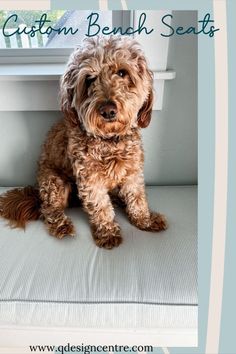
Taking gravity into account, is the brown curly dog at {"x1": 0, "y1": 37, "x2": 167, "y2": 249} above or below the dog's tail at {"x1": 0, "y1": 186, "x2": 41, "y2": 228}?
above

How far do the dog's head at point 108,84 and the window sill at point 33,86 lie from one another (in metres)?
0.22

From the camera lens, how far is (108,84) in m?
1.03

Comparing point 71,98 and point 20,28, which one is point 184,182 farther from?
point 20,28

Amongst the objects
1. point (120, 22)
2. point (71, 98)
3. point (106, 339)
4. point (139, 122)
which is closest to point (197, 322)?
point (106, 339)

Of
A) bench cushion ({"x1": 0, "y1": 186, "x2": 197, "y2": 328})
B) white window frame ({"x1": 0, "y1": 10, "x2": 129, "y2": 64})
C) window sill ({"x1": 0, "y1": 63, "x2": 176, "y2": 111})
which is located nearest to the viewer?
bench cushion ({"x1": 0, "y1": 186, "x2": 197, "y2": 328})

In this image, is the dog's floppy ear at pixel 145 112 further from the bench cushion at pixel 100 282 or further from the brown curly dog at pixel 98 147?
the bench cushion at pixel 100 282

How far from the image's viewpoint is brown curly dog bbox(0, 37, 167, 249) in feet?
3.37

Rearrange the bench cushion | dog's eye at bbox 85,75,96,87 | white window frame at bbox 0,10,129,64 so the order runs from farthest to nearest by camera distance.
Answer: white window frame at bbox 0,10,129,64, dog's eye at bbox 85,75,96,87, the bench cushion

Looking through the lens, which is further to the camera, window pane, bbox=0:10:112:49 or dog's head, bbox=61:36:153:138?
window pane, bbox=0:10:112:49

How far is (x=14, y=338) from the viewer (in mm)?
1021

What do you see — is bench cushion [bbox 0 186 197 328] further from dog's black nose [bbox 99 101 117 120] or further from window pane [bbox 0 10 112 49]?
window pane [bbox 0 10 112 49]

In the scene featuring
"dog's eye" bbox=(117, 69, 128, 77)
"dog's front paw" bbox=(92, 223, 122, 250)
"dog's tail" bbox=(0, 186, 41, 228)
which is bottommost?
"dog's front paw" bbox=(92, 223, 122, 250)

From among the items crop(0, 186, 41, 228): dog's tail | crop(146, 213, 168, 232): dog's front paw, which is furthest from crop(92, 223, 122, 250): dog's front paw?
crop(0, 186, 41, 228): dog's tail

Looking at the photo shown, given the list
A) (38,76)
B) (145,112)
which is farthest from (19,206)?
(145,112)
